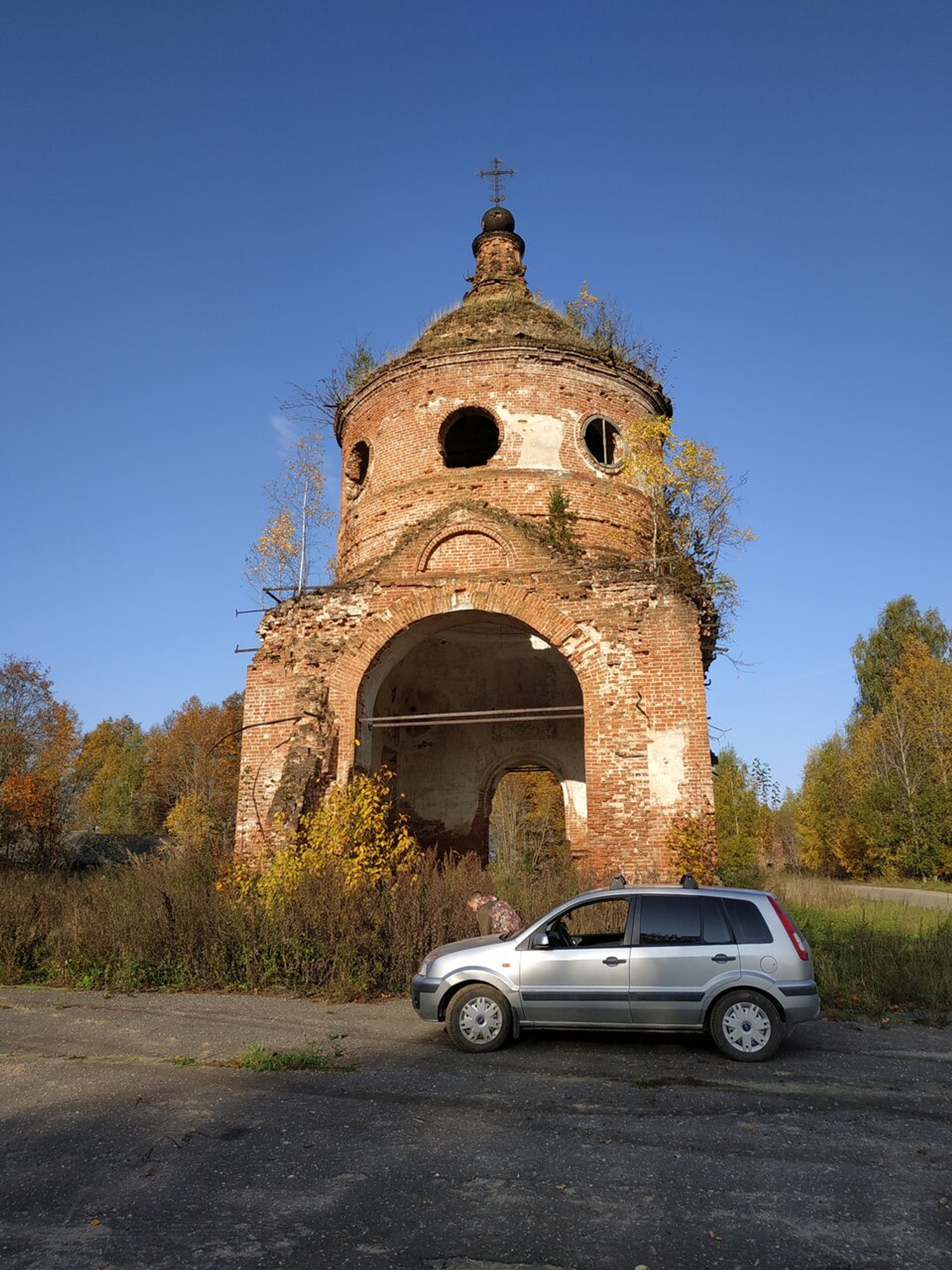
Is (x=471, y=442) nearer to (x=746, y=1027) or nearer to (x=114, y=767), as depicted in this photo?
(x=746, y=1027)

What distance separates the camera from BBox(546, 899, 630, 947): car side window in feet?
21.8

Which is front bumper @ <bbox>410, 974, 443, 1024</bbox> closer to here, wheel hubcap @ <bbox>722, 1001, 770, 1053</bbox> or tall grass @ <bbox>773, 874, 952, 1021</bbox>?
wheel hubcap @ <bbox>722, 1001, 770, 1053</bbox>

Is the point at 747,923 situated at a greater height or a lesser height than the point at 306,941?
greater

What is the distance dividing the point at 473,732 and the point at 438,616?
5.10m

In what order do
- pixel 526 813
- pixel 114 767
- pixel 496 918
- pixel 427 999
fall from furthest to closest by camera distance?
pixel 114 767 < pixel 526 813 < pixel 496 918 < pixel 427 999

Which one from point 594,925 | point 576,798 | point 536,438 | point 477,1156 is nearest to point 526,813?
point 576,798

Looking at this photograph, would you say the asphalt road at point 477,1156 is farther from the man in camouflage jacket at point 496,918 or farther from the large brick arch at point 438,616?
the large brick arch at point 438,616

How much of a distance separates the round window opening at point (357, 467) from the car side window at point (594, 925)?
11.3m

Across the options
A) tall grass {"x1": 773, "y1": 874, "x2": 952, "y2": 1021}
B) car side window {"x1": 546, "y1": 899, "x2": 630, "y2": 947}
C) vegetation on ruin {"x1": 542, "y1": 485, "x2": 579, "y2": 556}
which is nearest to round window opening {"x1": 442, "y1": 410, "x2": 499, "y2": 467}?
vegetation on ruin {"x1": 542, "y1": 485, "x2": 579, "y2": 556}

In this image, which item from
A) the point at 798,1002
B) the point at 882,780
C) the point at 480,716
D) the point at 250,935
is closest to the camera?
the point at 798,1002

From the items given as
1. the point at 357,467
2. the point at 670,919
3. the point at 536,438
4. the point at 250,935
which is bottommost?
the point at 250,935

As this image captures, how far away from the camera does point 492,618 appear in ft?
45.4

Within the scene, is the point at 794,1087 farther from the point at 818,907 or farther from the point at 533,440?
the point at 533,440

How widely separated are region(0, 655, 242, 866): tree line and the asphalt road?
62.3 ft
